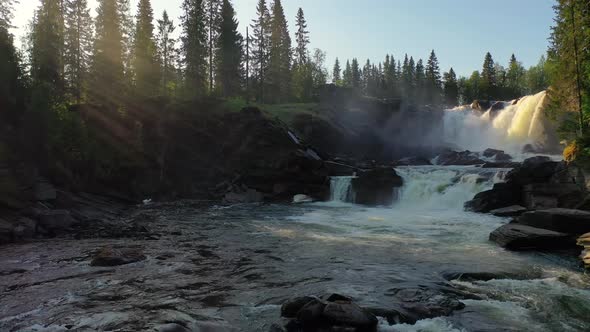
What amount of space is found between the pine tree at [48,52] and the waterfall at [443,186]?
3555 cm

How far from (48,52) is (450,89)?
97354 millimetres

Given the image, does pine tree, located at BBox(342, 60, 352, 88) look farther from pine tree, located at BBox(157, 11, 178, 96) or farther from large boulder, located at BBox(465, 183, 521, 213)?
large boulder, located at BBox(465, 183, 521, 213)

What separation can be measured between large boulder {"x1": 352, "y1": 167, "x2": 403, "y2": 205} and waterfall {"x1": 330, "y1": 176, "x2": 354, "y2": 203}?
0.62 meters

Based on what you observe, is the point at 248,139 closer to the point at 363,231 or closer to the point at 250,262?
the point at 363,231

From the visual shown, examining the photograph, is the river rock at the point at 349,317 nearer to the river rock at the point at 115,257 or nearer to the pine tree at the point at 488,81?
the river rock at the point at 115,257

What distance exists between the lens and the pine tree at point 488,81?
101 metres

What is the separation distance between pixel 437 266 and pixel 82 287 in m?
12.1

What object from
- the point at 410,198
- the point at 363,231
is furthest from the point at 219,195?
the point at 363,231

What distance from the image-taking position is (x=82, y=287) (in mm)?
12344

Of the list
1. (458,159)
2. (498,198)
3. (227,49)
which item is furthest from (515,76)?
(498,198)

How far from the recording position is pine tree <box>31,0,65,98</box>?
139ft

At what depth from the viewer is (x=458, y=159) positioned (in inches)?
2144

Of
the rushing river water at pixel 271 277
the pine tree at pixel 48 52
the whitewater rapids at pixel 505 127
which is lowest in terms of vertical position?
the rushing river water at pixel 271 277

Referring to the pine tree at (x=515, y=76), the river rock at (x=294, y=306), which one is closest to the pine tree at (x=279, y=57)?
the river rock at (x=294, y=306)
